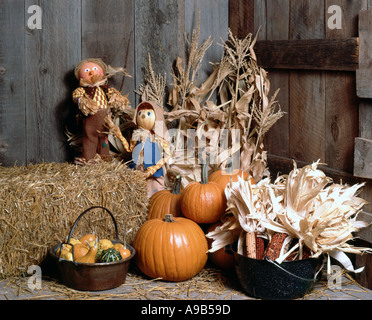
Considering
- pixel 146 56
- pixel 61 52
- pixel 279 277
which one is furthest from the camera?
pixel 146 56

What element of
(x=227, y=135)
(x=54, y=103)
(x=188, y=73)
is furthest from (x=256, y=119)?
(x=54, y=103)

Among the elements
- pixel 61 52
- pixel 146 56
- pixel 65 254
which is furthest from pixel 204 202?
pixel 61 52

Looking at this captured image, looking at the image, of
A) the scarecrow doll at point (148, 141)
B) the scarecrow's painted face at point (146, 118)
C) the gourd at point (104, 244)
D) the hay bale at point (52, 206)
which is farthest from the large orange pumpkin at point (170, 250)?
the scarecrow's painted face at point (146, 118)

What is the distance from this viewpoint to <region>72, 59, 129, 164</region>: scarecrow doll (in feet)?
11.4

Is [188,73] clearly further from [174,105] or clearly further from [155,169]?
[155,169]

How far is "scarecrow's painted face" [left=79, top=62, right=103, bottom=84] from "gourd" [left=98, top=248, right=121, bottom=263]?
126cm

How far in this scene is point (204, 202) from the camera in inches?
123

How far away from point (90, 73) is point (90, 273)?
1.41m

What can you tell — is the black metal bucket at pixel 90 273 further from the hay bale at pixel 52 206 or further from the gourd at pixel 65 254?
the hay bale at pixel 52 206

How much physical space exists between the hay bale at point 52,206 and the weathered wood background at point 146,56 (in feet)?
1.99

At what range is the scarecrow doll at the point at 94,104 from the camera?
11.4 feet

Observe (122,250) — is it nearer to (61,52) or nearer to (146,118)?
(146,118)

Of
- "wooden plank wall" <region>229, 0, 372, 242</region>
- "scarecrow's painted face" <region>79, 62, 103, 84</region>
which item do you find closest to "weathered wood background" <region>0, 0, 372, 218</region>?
"wooden plank wall" <region>229, 0, 372, 242</region>

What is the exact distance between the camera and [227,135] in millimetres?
3857
